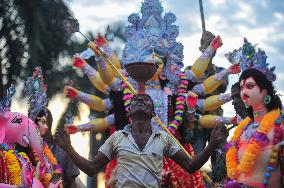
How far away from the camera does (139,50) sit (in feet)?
24.6

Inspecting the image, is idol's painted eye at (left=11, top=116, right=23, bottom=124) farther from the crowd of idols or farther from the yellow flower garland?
the yellow flower garland

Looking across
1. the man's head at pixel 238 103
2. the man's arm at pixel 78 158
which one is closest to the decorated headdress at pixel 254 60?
the man's head at pixel 238 103

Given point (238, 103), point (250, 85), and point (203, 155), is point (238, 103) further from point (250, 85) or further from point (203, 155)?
point (203, 155)

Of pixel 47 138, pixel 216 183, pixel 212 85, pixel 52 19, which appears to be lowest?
pixel 216 183

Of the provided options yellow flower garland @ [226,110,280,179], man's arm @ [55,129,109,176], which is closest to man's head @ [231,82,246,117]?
yellow flower garland @ [226,110,280,179]

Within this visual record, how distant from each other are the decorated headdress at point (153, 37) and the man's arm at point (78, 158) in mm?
2955

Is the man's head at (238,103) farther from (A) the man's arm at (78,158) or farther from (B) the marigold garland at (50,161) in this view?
(A) the man's arm at (78,158)

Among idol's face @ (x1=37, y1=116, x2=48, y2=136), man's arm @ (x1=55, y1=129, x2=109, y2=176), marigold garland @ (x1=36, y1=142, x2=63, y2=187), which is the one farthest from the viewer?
idol's face @ (x1=37, y1=116, x2=48, y2=136)

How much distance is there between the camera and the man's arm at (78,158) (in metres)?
4.45

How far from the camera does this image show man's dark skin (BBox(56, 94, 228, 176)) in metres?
4.46

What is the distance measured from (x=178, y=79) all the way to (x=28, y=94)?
2.21 m

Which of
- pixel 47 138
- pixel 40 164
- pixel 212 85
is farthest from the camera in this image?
pixel 212 85

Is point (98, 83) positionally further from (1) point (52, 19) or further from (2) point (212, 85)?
(1) point (52, 19)

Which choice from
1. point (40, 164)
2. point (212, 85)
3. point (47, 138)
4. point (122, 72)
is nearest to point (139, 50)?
point (122, 72)
